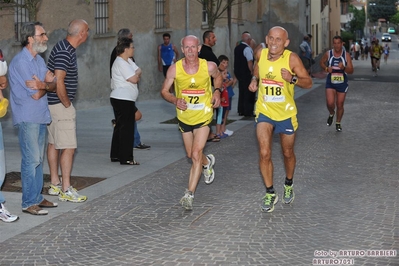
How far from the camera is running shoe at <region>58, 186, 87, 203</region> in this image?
32.1ft

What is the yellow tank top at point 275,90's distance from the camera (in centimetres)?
931

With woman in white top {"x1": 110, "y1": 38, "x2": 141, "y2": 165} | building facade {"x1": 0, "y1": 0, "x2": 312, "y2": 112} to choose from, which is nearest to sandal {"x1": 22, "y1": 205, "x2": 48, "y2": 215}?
woman in white top {"x1": 110, "y1": 38, "x2": 141, "y2": 165}

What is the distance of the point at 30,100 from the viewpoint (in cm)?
898

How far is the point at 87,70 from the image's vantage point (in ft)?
68.7

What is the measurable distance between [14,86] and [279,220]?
9.68 ft

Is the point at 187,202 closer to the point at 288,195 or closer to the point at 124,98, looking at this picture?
the point at 288,195

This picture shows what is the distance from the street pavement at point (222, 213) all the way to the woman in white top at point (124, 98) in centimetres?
24

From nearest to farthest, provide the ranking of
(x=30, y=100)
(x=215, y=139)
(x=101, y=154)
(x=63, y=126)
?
(x=30, y=100)
(x=63, y=126)
(x=101, y=154)
(x=215, y=139)

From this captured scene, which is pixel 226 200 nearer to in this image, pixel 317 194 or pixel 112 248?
pixel 317 194

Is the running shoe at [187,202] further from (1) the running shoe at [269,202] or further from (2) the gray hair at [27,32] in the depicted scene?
(2) the gray hair at [27,32]

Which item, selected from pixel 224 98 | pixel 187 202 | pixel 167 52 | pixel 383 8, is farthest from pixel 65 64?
pixel 383 8

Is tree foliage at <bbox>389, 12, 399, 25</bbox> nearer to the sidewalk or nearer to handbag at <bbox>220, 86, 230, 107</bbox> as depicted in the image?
the sidewalk

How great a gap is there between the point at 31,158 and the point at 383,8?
A: 191 metres

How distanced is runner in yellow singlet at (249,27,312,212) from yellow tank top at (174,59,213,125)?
1.75 ft
